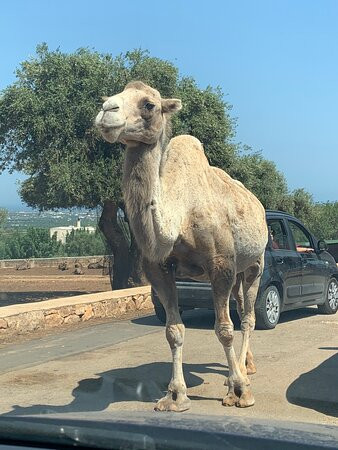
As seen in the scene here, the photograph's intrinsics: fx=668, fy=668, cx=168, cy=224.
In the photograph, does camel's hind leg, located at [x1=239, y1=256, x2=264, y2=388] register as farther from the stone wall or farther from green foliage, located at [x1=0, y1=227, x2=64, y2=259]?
green foliage, located at [x1=0, y1=227, x2=64, y2=259]

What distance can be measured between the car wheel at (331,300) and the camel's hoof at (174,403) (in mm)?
7719

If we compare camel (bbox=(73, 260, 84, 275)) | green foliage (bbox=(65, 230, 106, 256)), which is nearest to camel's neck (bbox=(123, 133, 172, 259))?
camel (bbox=(73, 260, 84, 275))

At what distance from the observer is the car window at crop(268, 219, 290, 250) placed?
40.4 feet

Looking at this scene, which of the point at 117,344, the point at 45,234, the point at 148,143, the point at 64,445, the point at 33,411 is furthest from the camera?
the point at 45,234

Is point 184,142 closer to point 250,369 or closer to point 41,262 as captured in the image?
point 250,369

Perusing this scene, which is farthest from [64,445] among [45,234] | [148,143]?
[45,234]

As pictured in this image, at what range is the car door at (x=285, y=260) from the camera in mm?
11945

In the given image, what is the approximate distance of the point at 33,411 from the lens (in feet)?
20.8

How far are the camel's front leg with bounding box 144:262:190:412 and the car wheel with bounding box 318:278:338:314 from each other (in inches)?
300

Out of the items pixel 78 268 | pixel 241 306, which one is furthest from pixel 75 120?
pixel 78 268

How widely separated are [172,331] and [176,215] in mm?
1196

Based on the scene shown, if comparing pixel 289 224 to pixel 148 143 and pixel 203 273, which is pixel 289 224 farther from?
pixel 148 143

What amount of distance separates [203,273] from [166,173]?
1120 mm

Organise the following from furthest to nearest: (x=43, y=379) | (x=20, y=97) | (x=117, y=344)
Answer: (x=20, y=97)
(x=117, y=344)
(x=43, y=379)
